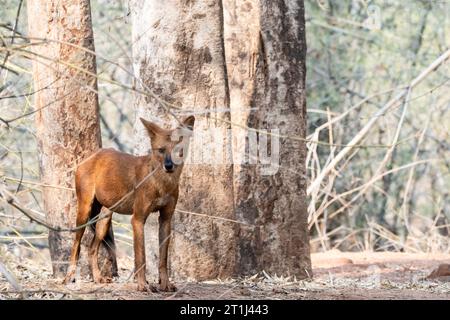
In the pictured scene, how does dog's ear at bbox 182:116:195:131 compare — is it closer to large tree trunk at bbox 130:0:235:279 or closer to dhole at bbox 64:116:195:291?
dhole at bbox 64:116:195:291

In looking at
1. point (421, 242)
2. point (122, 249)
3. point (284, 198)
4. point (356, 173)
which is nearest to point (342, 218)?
point (356, 173)

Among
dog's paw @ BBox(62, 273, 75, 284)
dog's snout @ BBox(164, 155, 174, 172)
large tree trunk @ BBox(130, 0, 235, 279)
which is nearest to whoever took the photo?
dog's snout @ BBox(164, 155, 174, 172)

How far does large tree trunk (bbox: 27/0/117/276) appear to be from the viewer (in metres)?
8.30

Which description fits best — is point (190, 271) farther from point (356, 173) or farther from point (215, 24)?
point (356, 173)

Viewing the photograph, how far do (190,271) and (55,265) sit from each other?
3.84ft

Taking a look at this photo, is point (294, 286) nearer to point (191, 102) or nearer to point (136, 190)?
point (191, 102)

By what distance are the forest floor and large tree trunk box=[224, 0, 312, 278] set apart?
28 centimetres

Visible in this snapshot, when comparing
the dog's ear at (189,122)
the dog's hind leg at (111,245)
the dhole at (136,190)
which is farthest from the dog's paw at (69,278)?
the dog's ear at (189,122)

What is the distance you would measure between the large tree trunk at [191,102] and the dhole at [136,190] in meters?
0.68

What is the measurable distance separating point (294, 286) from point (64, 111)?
2429 millimetres

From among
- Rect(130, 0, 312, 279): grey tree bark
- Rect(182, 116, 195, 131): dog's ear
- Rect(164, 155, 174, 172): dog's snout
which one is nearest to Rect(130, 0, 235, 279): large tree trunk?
Rect(130, 0, 312, 279): grey tree bark

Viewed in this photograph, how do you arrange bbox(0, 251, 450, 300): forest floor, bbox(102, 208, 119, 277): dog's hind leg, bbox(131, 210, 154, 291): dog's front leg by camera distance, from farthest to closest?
bbox(102, 208, 119, 277): dog's hind leg < bbox(131, 210, 154, 291): dog's front leg < bbox(0, 251, 450, 300): forest floor

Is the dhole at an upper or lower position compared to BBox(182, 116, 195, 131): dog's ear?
lower

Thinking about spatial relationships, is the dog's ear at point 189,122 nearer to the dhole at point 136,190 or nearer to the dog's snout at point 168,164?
the dhole at point 136,190
